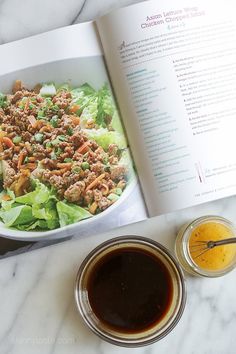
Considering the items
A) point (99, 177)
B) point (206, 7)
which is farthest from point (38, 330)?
point (206, 7)

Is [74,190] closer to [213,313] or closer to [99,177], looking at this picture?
[99,177]

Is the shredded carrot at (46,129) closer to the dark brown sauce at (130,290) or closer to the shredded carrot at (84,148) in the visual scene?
the shredded carrot at (84,148)

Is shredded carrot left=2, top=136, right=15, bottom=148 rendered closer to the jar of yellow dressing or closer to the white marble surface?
the white marble surface

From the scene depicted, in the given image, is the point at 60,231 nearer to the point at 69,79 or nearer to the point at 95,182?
the point at 95,182

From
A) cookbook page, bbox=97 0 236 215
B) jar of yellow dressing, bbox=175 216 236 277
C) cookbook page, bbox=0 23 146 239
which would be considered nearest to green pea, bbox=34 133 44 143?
cookbook page, bbox=0 23 146 239

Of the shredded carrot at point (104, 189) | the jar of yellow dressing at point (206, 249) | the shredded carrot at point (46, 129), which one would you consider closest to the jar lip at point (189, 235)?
the jar of yellow dressing at point (206, 249)
